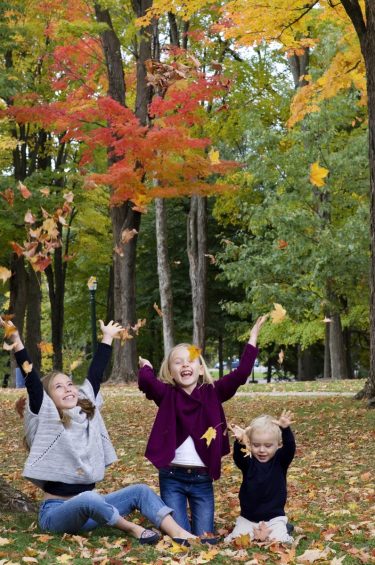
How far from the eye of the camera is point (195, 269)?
26.4 meters

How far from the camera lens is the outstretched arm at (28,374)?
5.35 metres

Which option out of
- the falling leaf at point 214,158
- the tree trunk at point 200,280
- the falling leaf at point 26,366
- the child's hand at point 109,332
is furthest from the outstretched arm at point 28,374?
the tree trunk at point 200,280

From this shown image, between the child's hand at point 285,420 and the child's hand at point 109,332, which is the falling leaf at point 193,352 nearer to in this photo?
the child's hand at point 109,332

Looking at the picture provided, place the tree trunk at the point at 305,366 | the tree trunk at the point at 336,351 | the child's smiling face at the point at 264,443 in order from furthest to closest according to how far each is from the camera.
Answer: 1. the tree trunk at the point at 305,366
2. the tree trunk at the point at 336,351
3. the child's smiling face at the point at 264,443

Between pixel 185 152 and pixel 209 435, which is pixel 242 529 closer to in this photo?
pixel 209 435

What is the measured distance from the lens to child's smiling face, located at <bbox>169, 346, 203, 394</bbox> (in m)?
5.71

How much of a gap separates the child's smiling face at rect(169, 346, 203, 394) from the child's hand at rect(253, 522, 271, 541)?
3.30 ft

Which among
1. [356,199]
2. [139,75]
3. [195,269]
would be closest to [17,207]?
[139,75]

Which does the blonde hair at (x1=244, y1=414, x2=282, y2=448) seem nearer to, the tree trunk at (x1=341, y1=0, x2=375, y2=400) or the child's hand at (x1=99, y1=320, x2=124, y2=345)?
the child's hand at (x1=99, y1=320, x2=124, y2=345)

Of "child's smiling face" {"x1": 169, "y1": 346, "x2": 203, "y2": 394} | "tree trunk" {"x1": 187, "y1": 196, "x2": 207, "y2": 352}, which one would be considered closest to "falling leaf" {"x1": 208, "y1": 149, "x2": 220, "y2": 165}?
"tree trunk" {"x1": 187, "y1": 196, "x2": 207, "y2": 352}

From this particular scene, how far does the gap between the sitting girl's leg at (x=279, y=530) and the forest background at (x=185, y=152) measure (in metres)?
10.2

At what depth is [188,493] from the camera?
18.8 ft

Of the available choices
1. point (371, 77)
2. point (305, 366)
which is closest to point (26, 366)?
point (371, 77)

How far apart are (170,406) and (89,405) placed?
0.54 m
